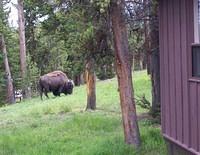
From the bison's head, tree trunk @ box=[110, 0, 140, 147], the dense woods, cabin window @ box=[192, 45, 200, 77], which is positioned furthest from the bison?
cabin window @ box=[192, 45, 200, 77]

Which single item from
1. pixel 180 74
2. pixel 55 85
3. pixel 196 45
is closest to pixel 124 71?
pixel 180 74

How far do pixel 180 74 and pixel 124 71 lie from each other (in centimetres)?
224

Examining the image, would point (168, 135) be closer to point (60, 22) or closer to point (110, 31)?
point (110, 31)

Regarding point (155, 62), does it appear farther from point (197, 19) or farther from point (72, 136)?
point (197, 19)

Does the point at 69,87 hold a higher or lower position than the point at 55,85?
lower

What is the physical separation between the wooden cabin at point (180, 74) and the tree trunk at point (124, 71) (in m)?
1.02

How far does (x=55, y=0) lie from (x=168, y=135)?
3657 millimetres

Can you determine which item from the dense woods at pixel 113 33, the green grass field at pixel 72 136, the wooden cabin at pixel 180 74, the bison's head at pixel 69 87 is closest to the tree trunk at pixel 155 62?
the dense woods at pixel 113 33

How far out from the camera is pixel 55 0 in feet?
36.0

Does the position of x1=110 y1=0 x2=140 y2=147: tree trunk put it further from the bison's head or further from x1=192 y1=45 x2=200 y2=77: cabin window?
the bison's head

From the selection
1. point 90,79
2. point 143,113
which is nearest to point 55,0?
point 143,113

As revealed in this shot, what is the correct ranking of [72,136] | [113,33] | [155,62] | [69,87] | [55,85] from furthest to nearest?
[55,85]
[69,87]
[155,62]
[72,136]
[113,33]

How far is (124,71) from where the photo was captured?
1114cm

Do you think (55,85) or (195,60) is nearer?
(195,60)
